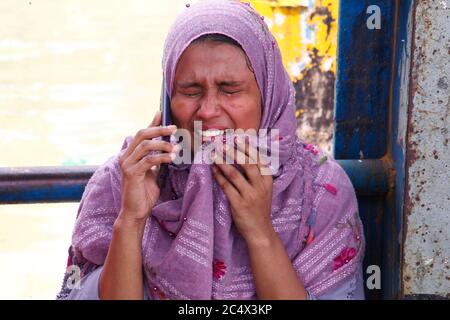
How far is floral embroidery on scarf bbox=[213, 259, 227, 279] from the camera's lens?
2355 mm

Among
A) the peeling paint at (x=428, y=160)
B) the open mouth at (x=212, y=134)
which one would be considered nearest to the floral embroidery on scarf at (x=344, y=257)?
the peeling paint at (x=428, y=160)

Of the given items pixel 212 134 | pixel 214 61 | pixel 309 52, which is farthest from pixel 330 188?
pixel 309 52

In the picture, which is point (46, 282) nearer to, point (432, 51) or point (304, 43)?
point (304, 43)

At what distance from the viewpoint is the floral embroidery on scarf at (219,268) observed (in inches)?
92.7

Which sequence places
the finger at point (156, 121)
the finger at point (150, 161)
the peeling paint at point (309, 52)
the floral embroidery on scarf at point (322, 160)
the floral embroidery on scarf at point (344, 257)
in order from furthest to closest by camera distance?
1. the peeling paint at point (309, 52)
2. the floral embroidery on scarf at point (322, 160)
3. the floral embroidery on scarf at point (344, 257)
4. the finger at point (156, 121)
5. the finger at point (150, 161)

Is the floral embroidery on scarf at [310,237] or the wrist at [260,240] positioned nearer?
the wrist at [260,240]

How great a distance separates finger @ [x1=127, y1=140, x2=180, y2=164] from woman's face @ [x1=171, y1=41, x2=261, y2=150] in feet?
0.54

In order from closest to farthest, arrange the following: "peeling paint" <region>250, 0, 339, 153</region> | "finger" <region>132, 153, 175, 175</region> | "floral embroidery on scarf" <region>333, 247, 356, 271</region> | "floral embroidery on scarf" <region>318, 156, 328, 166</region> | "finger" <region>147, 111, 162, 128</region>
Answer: "finger" <region>132, 153, 175, 175</region>
"finger" <region>147, 111, 162, 128</region>
"floral embroidery on scarf" <region>333, 247, 356, 271</region>
"floral embroidery on scarf" <region>318, 156, 328, 166</region>
"peeling paint" <region>250, 0, 339, 153</region>

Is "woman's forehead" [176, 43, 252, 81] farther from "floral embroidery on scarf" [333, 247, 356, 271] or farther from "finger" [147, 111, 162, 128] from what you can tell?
"floral embroidery on scarf" [333, 247, 356, 271]

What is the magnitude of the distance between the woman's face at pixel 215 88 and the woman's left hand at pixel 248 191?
0.42 ft

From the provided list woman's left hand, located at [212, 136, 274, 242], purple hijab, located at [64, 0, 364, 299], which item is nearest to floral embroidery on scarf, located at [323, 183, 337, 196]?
purple hijab, located at [64, 0, 364, 299]

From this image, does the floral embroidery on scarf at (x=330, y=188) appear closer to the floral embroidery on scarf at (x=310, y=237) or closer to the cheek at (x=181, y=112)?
the floral embroidery on scarf at (x=310, y=237)

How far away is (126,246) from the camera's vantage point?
230 cm
